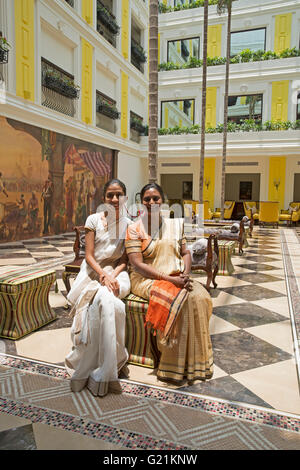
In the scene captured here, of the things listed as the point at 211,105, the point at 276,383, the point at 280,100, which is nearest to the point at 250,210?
the point at 280,100

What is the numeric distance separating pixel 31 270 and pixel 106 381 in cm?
171

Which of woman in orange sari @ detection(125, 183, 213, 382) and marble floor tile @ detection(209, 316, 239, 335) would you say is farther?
marble floor tile @ detection(209, 316, 239, 335)

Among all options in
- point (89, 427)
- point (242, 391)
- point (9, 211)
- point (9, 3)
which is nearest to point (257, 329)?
point (242, 391)

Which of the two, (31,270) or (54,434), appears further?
(31,270)

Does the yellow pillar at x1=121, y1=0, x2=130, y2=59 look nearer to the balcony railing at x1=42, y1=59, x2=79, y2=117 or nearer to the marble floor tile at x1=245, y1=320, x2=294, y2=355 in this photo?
the balcony railing at x1=42, y1=59, x2=79, y2=117

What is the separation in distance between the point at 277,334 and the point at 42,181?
7.67 m

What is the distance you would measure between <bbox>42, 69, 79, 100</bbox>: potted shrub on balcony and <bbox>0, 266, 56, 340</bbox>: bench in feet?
25.4

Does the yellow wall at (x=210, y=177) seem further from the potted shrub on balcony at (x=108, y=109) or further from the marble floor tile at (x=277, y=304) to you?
the marble floor tile at (x=277, y=304)

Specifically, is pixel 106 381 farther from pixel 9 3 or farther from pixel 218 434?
pixel 9 3

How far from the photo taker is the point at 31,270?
3498mm

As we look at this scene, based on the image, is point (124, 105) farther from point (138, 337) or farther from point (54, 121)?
point (138, 337)

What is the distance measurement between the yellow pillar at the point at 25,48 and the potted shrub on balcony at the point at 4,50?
1.22 feet

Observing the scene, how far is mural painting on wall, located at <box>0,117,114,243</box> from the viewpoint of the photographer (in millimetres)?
8008

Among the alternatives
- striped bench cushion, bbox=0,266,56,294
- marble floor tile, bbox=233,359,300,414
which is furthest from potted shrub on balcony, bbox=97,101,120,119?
marble floor tile, bbox=233,359,300,414
